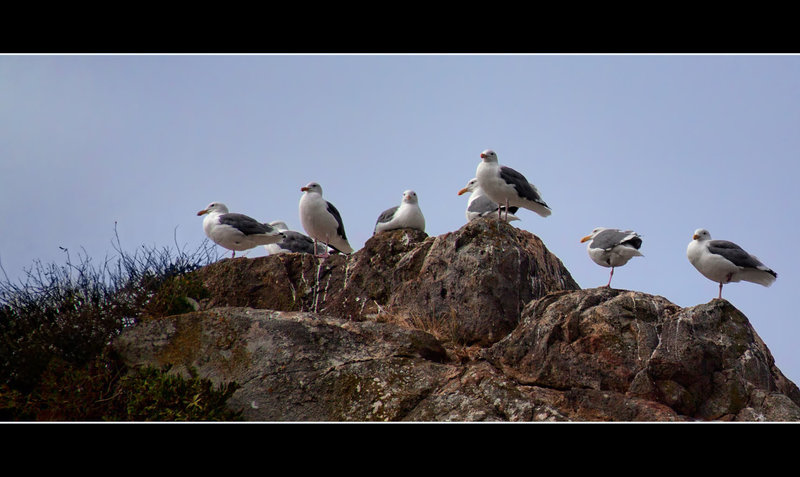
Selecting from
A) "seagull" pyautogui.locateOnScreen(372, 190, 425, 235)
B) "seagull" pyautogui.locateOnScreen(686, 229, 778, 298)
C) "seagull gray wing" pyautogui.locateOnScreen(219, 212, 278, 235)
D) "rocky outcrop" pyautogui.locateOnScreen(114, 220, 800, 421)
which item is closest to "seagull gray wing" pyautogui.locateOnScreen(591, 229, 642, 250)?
"seagull" pyautogui.locateOnScreen(686, 229, 778, 298)

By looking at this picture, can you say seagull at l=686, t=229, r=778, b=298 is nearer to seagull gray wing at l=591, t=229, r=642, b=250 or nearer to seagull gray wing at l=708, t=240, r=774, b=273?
seagull gray wing at l=708, t=240, r=774, b=273

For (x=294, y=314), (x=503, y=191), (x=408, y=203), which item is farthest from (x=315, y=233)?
(x=294, y=314)

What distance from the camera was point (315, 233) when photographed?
17.5m

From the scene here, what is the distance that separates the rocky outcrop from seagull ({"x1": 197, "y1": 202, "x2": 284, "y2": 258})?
520 cm

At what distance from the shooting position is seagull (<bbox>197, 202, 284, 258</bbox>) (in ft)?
56.3

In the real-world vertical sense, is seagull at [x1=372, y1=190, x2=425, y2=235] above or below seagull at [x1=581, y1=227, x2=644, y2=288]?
above

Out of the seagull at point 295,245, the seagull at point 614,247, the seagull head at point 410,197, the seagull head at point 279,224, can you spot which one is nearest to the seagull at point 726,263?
the seagull at point 614,247

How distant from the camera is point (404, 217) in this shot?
16.4 m

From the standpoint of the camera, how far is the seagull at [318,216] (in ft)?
56.7

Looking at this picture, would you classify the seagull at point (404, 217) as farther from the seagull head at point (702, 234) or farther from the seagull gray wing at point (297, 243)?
the seagull head at point (702, 234)

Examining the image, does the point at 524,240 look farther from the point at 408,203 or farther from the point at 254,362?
the point at 254,362

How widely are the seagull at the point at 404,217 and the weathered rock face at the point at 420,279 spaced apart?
771 mm

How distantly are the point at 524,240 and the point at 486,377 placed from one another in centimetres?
392

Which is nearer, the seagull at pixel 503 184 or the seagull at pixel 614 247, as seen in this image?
the seagull at pixel 614 247
